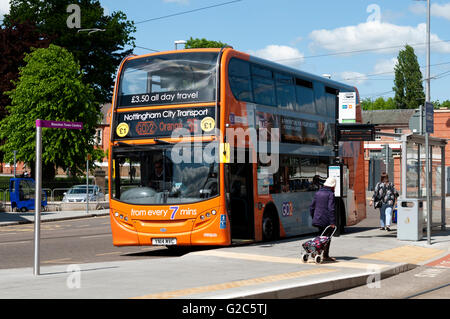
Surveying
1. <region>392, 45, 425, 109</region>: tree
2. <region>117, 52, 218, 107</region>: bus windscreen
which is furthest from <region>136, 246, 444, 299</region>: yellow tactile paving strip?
<region>392, 45, 425, 109</region>: tree

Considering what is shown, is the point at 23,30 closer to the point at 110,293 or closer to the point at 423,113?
the point at 423,113

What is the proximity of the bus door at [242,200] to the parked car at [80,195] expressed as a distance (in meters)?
25.0

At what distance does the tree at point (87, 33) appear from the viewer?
178 ft

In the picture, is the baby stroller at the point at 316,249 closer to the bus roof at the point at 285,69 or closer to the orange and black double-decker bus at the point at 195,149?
the orange and black double-decker bus at the point at 195,149

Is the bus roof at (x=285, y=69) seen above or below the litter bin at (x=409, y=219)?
above

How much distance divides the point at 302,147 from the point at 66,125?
9.37 metres

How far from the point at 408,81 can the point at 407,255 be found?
293ft

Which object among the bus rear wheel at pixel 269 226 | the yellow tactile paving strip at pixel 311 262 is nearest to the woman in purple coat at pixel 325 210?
the yellow tactile paving strip at pixel 311 262

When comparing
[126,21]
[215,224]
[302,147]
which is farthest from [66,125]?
[126,21]

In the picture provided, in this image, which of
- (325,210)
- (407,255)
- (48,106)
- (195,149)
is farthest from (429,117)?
(48,106)

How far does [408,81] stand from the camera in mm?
100750

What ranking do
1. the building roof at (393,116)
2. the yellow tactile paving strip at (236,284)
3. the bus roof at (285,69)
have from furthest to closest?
the building roof at (393,116)
the bus roof at (285,69)
the yellow tactile paving strip at (236,284)

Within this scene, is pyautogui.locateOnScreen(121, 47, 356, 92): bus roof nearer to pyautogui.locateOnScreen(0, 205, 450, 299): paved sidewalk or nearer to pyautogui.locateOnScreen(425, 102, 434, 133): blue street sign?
pyautogui.locateOnScreen(425, 102, 434, 133): blue street sign
